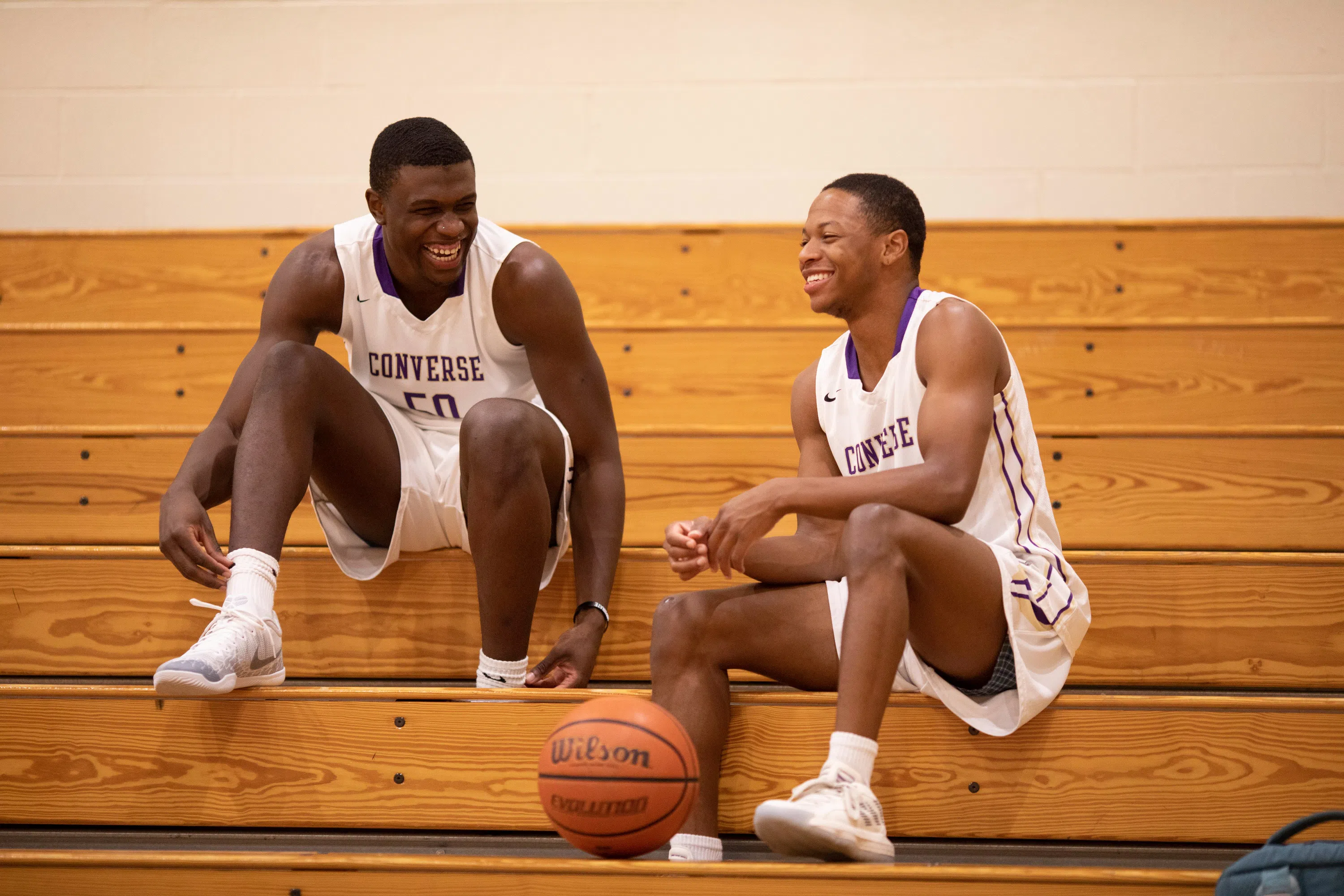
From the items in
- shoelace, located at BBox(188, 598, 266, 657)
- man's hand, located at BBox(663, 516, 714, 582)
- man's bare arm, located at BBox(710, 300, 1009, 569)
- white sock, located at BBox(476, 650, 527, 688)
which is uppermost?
man's bare arm, located at BBox(710, 300, 1009, 569)

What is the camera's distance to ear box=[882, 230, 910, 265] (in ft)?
5.59

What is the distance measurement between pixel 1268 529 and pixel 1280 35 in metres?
1.63

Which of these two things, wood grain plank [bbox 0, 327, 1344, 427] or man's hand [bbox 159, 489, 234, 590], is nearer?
man's hand [bbox 159, 489, 234, 590]

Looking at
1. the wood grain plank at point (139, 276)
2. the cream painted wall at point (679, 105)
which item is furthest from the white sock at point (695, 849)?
the cream painted wall at point (679, 105)

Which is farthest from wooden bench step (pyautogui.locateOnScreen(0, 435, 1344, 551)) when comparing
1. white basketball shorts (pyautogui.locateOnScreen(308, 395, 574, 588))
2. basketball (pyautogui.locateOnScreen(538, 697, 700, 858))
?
basketball (pyautogui.locateOnScreen(538, 697, 700, 858))

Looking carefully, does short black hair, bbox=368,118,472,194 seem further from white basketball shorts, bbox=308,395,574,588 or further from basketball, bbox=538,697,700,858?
basketball, bbox=538,697,700,858

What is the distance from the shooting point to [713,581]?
6.37 feet

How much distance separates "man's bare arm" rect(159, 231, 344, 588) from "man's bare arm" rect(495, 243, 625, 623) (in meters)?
0.27

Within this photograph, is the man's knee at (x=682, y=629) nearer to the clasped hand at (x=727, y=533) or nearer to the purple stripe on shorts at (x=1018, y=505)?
the clasped hand at (x=727, y=533)

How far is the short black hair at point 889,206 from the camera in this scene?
171 cm

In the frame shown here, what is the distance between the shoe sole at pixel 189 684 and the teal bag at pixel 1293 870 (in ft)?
3.69

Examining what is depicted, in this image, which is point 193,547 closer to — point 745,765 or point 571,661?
point 571,661

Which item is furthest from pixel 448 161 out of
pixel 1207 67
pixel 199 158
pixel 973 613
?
pixel 1207 67

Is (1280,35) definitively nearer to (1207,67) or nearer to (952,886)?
(1207,67)
